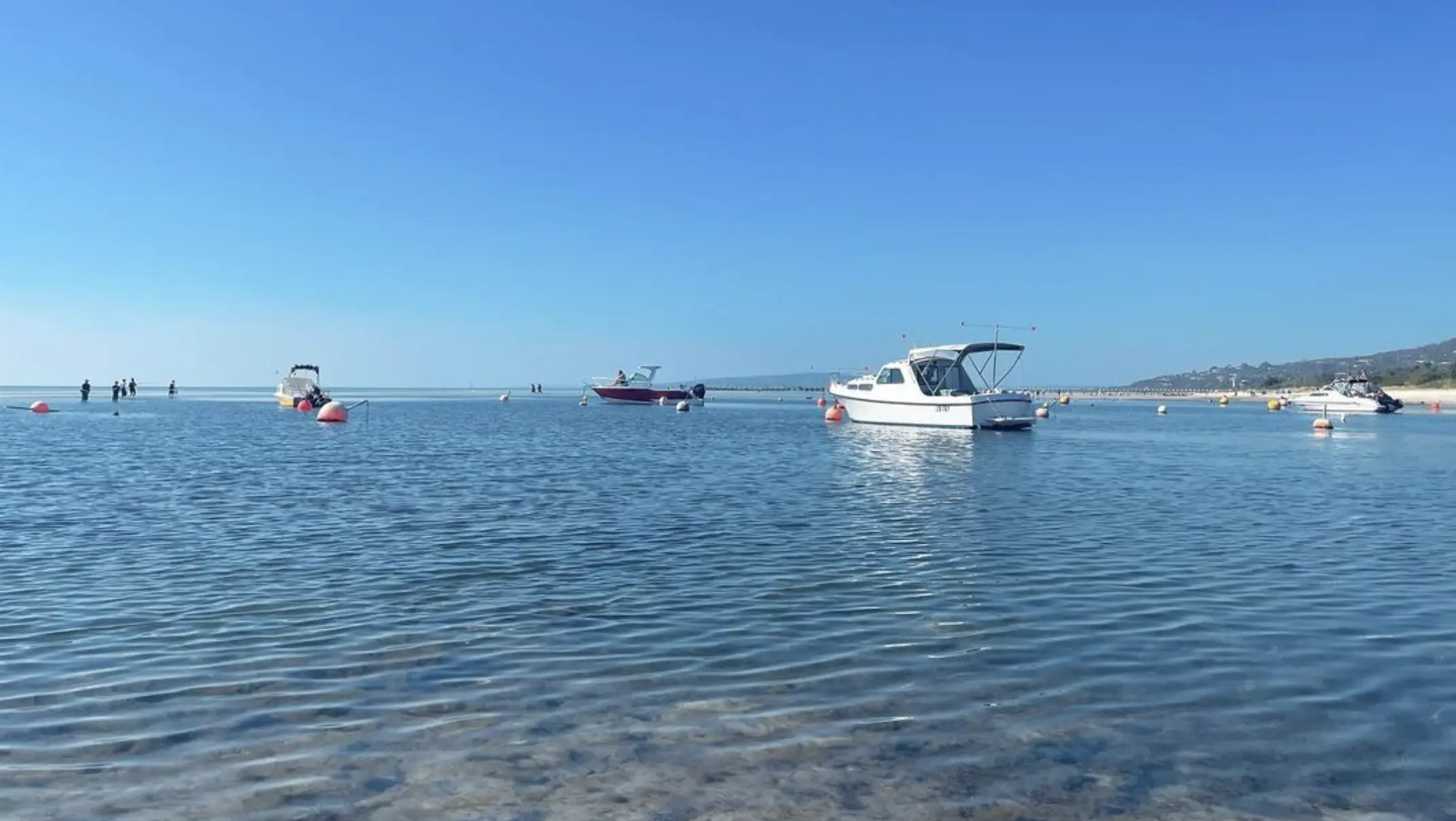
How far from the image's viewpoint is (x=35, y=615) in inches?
417

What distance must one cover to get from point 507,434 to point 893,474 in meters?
28.9

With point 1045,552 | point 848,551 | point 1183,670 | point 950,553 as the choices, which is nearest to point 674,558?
point 848,551

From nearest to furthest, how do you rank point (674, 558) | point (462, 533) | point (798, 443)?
point (674, 558) < point (462, 533) < point (798, 443)

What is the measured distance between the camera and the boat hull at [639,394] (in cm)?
11294

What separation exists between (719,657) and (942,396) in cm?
4742

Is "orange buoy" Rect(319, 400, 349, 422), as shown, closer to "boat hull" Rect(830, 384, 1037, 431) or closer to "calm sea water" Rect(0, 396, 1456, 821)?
"boat hull" Rect(830, 384, 1037, 431)

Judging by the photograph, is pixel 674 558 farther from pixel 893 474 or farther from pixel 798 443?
pixel 798 443

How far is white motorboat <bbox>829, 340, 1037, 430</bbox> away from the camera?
5416 cm

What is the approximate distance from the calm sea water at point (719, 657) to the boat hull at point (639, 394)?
3550 inches

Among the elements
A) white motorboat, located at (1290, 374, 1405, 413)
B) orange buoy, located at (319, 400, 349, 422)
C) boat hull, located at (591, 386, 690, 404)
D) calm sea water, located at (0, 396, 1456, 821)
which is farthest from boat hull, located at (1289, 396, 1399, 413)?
calm sea water, located at (0, 396, 1456, 821)

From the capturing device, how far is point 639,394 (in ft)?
371

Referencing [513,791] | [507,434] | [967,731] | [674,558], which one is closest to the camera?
[513,791]

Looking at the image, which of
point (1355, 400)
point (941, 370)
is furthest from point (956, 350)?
point (1355, 400)

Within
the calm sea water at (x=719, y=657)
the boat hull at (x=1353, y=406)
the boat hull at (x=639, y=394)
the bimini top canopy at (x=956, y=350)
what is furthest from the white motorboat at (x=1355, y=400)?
the calm sea water at (x=719, y=657)
